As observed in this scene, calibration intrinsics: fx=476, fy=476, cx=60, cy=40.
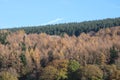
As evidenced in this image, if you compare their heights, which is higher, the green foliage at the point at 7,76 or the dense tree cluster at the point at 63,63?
the dense tree cluster at the point at 63,63

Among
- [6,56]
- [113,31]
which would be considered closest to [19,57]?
[6,56]

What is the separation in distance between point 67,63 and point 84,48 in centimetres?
2334

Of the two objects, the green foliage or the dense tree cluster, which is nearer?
the dense tree cluster

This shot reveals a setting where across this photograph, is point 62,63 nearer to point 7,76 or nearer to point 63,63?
point 63,63

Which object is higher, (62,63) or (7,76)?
(62,63)

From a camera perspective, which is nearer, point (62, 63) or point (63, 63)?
point (63, 63)

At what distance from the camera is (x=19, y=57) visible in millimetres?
134000

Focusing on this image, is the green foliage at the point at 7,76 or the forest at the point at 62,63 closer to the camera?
the forest at the point at 62,63

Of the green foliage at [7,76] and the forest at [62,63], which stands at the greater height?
the forest at [62,63]

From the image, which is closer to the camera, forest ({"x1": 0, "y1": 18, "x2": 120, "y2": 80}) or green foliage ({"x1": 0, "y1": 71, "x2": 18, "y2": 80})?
forest ({"x1": 0, "y1": 18, "x2": 120, "y2": 80})

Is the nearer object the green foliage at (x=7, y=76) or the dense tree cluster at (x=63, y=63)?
the dense tree cluster at (x=63, y=63)

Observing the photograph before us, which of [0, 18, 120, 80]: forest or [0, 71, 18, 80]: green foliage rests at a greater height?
[0, 18, 120, 80]: forest

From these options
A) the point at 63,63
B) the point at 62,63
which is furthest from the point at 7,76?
the point at 63,63

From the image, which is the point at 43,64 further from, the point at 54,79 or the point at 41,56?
the point at 54,79
